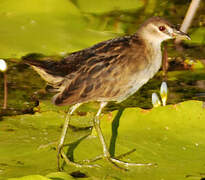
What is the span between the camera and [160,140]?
14.5ft

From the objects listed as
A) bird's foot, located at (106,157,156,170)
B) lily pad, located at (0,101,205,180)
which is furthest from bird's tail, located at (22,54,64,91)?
bird's foot, located at (106,157,156,170)

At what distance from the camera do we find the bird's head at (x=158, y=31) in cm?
462

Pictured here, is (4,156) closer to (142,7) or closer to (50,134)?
(50,134)

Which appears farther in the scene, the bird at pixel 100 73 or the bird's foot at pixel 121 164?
the bird at pixel 100 73

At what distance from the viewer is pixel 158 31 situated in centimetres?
465

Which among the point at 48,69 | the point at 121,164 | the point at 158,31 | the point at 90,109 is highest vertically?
the point at 158,31

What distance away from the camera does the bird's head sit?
4.62m

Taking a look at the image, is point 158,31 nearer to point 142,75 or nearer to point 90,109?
point 142,75

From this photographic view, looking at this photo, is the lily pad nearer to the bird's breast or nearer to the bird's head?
the bird's breast

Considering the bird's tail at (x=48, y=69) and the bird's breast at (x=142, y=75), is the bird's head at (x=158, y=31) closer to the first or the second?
the bird's breast at (x=142, y=75)

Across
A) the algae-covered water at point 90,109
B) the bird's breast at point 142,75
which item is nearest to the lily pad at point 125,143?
the algae-covered water at point 90,109

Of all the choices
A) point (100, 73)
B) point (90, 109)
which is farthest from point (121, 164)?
point (90, 109)

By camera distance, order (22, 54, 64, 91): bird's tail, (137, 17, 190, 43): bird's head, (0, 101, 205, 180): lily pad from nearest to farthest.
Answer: (0, 101, 205, 180): lily pad, (22, 54, 64, 91): bird's tail, (137, 17, 190, 43): bird's head

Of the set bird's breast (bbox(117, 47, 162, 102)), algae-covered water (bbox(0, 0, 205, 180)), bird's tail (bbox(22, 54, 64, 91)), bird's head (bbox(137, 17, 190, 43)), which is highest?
bird's head (bbox(137, 17, 190, 43))
